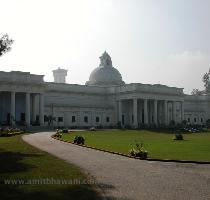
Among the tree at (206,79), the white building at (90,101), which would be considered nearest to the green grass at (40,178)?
the white building at (90,101)

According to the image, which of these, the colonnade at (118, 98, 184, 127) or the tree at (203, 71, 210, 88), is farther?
the tree at (203, 71, 210, 88)

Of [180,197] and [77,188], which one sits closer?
[180,197]

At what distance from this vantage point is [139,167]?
66.4ft

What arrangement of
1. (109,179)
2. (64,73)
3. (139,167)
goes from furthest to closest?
1. (64,73)
2. (139,167)
3. (109,179)

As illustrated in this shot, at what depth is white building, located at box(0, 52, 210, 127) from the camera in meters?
86.2

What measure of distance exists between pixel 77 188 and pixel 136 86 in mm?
91149

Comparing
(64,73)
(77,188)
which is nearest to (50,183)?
(77,188)

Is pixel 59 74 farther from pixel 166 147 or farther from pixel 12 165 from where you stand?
pixel 12 165

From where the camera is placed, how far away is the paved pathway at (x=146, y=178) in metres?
13.4

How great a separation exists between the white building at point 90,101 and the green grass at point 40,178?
62.2m

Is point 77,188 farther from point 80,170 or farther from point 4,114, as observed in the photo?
point 4,114

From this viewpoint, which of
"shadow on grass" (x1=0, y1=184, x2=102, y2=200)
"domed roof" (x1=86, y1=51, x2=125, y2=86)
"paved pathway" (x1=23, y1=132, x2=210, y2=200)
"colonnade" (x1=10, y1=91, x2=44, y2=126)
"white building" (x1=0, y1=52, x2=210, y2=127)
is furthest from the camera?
"domed roof" (x1=86, y1=51, x2=125, y2=86)

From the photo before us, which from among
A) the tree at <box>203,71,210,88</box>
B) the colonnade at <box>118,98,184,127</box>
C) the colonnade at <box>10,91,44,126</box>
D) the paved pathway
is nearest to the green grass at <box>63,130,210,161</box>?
the paved pathway

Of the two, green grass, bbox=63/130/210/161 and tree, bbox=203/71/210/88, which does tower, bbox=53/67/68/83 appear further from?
green grass, bbox=63/130/210/161
